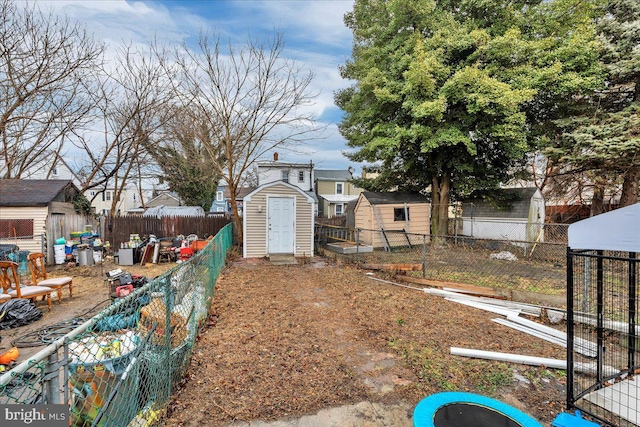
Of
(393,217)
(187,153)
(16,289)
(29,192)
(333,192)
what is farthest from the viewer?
(333,192)

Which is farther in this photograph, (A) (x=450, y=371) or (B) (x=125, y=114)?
(B) (x=125, y=114)

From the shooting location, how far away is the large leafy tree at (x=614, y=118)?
9602mm

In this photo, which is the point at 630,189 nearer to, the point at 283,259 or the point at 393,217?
the point at 393,217

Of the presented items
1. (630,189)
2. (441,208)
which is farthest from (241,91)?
(630,189)

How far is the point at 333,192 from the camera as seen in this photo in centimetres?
3098

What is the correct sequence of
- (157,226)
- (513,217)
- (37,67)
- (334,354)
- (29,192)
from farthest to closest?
(157,226)
(513,217)
(29,192)
(37,67)
(334,354)

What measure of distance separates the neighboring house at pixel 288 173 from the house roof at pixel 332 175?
142 inches

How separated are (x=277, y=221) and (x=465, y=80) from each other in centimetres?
880

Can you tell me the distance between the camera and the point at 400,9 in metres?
12.7

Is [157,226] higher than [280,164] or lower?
lower

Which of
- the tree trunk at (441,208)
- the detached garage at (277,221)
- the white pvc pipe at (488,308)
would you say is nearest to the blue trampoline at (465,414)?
the white pvc pipe at (488,308)

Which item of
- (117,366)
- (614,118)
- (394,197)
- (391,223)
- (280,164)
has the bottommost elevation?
(117,366)

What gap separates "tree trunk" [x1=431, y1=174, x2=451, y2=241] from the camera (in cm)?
1457

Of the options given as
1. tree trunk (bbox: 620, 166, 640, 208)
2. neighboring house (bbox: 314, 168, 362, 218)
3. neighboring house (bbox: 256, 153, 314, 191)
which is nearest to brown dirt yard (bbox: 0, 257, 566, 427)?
tree trunk (bbox: 620, 166, 640, 208)
